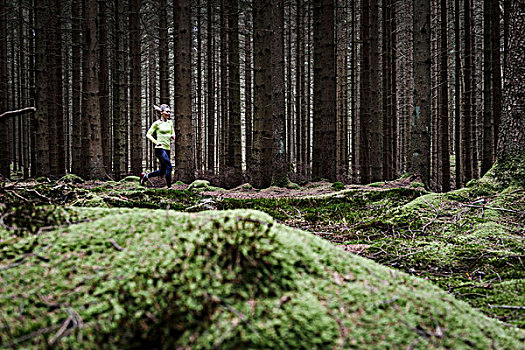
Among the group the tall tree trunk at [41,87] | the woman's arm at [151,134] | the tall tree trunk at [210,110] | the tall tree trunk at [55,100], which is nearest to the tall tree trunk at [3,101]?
the tall tree trunk at [55,100]

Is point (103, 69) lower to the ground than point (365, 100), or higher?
higher

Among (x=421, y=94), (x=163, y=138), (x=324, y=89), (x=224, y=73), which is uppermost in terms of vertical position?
(x=224, y=73)

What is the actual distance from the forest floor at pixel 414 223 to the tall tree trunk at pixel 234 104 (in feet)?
29.0

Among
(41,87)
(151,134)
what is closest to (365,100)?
(151,134)

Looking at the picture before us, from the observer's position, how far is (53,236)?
5.65ft

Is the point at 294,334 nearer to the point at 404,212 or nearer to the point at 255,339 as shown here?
the point at 255,339

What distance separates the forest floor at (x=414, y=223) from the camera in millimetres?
2436

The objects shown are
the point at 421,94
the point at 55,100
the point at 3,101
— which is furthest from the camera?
the point at 55,100

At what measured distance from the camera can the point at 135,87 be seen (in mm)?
17766

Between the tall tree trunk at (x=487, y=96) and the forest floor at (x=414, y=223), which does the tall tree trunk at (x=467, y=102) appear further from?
the forest floor at (x=414, y=223)

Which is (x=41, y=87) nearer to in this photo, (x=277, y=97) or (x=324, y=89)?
(x=277, y=97)

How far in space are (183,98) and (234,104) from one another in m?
3.61

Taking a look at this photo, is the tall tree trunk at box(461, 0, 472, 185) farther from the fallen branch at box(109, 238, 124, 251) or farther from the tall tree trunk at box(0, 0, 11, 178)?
the tall tree trunk at box(0, 0, 11, 178)

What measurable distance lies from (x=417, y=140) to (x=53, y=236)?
402 inches
